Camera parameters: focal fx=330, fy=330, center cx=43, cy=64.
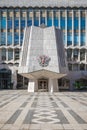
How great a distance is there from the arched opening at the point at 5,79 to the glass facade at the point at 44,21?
19.0 ft

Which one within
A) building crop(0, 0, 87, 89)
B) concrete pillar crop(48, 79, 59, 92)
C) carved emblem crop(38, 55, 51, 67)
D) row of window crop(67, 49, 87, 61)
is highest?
building crop(0, 0, 87, 89)

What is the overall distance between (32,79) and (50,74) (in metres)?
5.27

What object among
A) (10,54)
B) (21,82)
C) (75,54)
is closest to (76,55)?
(75,54)

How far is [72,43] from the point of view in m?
104

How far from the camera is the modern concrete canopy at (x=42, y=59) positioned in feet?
242

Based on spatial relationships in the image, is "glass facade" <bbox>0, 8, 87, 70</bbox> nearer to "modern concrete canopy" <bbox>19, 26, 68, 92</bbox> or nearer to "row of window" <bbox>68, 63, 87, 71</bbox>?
"row of window" <bbox>68, 63, 87, 71</bbox>

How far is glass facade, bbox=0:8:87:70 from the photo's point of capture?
340ft

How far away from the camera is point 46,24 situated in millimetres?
104250

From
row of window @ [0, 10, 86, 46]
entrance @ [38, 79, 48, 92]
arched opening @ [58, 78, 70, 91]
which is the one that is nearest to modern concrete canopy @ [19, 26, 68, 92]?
entrance @ [38, 79, 48, 92]

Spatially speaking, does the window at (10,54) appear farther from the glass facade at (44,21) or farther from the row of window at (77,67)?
the row of window at (77,67)

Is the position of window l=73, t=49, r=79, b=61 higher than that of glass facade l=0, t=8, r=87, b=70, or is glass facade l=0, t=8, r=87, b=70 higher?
glass facade l=0, t=8, r=87, b=70

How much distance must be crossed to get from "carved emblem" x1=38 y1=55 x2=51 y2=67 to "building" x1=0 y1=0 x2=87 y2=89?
28.7m

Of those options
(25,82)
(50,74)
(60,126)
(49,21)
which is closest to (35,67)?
(50,74)

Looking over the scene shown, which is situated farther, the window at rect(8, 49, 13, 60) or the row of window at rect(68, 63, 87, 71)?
the window at rect(8, 49, 13, 60)
